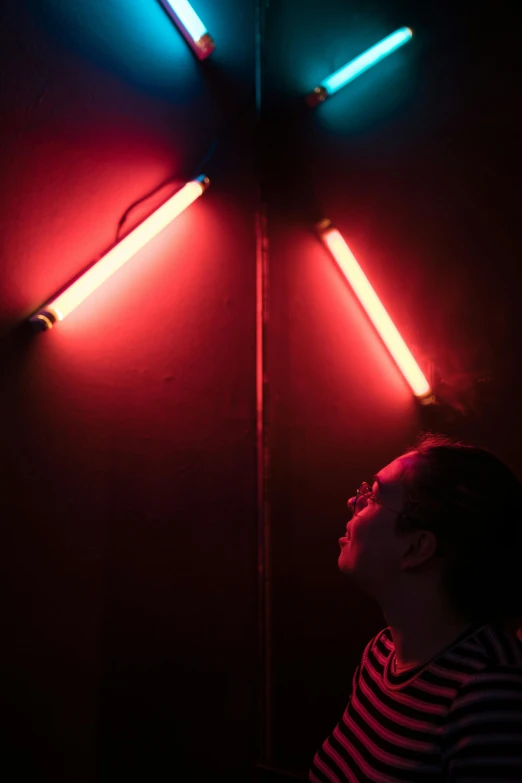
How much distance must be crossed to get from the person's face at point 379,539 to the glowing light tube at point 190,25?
4.47 feet

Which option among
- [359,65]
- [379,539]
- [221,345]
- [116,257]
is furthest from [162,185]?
[379,539]

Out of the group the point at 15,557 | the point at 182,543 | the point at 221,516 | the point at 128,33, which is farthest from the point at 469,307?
the point at 15,557

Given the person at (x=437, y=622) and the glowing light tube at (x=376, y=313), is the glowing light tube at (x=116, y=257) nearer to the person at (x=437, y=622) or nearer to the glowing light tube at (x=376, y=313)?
the glowing light tube at (x=376, y=313)

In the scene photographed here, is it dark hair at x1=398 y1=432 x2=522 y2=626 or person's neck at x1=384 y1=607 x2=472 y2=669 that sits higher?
dark hair at x1=398 y1=432 x2=522 y2=626

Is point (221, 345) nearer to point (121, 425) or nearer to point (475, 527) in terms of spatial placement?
point (121, 425)

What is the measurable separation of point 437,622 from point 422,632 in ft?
0.11

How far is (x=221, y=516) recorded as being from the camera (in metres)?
1.61

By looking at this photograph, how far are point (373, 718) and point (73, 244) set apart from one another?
1.21 metres

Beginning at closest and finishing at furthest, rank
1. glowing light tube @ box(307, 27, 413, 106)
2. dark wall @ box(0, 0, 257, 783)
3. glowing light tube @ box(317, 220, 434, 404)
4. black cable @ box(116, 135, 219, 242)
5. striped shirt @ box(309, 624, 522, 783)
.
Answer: striped shirt @ box(309, 624, 522, 783) < dark wall @ box(0, 0, 257, 783) < black cable @ box(116, 135, 219, 242) < glowing light tube @ box(317, 220, 434, 404) < glowing light tube @ box(307, 27, 413, 106)

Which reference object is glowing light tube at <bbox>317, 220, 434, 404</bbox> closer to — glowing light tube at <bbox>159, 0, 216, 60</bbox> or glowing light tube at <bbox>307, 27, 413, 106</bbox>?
glowing light tube at <bbox>307, 27, 413, 106</bbox>

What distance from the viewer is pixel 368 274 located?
73.6 inches

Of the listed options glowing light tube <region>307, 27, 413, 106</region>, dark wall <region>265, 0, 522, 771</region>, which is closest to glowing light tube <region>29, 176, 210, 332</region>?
dark wall <region>265, 0, 522, 771</region>

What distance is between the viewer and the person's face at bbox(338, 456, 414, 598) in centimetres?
112

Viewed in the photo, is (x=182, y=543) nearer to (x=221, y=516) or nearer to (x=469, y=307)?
(x=221, y=516)
